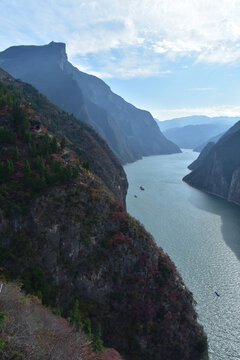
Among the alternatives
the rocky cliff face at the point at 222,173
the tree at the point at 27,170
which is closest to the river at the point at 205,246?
the rocky cliff face at the point at 222,173

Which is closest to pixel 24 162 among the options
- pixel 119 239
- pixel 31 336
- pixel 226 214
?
pixel 119 239

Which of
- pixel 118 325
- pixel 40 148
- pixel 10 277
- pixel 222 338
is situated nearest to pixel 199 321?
pixel 222 338

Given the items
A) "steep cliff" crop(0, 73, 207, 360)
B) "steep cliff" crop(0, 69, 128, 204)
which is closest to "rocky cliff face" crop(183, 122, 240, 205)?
"steep cliff" crop(0, 69, 128, 204)

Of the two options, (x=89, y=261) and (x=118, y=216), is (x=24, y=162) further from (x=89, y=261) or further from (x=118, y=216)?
(x=89, y=261)

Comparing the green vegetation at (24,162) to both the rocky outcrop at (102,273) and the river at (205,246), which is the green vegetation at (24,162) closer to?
the rocky outcrop at (102,273)

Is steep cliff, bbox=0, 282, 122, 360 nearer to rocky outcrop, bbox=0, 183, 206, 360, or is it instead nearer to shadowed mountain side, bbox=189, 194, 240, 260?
rocky outcrop, bbox=0, 183, 206, 360

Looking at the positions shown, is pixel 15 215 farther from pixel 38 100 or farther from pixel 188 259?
pixel 38 100

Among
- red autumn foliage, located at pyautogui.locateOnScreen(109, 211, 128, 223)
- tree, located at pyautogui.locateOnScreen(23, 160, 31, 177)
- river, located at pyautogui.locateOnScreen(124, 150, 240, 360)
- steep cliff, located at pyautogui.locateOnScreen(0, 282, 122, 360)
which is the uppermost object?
tree, located at pyautogui.locateOnScreen(23, 160, 31, 177)
